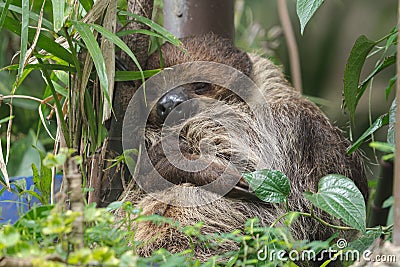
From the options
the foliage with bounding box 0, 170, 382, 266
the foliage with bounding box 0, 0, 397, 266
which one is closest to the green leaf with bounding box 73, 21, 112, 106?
the foliage with bounding box 0, 0, 397, 266

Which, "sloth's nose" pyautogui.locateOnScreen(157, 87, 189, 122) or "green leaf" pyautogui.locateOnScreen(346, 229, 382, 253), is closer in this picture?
"green leaf" pyautogui.locateOnScreen(346, 229, 382, 253)

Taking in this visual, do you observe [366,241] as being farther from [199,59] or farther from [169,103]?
[199,59]

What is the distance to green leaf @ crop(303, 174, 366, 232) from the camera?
1.05 m

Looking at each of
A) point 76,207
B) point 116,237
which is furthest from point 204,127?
point 76,207

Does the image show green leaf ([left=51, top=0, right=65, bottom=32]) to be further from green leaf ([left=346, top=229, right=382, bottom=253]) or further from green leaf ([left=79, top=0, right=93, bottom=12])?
green leaf ([left=346, top=229, right=382, bottom=253])

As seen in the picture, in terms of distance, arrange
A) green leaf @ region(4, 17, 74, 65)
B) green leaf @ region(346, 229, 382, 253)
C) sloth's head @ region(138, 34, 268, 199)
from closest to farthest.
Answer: green leaf @ region(346, 229, 382, 253)
green leaf @ region(4, 17, 74, 65)
sloth's head @ region(138, 34, 268, 199)

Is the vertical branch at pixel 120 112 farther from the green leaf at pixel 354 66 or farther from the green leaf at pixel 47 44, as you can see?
the green leaf at pixel 354 66

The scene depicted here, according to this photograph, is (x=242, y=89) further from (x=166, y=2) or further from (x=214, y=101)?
(x=166, y=2)

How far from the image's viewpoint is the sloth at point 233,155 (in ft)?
4.51

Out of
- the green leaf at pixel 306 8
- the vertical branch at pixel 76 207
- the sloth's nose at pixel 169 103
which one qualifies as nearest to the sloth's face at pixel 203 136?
the sloth's nose at pixel 169 103

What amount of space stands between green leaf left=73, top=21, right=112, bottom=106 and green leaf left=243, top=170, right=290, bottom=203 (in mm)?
301

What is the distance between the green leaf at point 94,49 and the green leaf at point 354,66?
20.2 inches

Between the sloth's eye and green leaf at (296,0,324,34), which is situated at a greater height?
green leaf at (296,0,324,34)

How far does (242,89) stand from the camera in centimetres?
169
